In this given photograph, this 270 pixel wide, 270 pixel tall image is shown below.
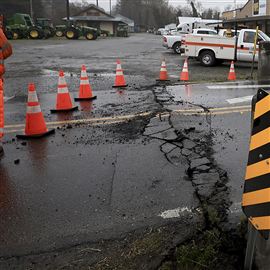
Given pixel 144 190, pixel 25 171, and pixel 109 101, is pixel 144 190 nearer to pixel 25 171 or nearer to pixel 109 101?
pixel 25 171

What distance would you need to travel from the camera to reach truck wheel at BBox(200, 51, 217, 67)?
712 inches

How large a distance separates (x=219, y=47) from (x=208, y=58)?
0.73 metres

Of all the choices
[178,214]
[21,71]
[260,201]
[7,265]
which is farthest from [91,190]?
[21,71]

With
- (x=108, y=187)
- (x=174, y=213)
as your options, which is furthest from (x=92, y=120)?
(x=174, y=213)

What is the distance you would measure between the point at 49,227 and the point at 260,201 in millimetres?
1915

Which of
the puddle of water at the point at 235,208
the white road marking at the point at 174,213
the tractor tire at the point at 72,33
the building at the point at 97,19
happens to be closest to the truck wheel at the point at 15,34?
the tractor tire at the point at 72,33

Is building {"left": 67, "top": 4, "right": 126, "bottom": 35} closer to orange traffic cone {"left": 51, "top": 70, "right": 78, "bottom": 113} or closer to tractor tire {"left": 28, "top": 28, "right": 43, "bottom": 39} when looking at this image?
tractor tire {"left": 28, "top": 28, "right": 43, "bottom": 39}

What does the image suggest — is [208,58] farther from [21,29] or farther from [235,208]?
[21,29]

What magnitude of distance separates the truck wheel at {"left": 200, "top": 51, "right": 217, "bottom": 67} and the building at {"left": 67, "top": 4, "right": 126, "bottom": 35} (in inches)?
2873

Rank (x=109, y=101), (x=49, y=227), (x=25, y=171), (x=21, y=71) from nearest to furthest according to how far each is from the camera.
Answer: (x=49, y=227) → (x=25, y=171) → (x=109, y=101) → (x=21, y=71)

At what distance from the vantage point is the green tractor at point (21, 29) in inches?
1835

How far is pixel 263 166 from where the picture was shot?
2385 millimetres

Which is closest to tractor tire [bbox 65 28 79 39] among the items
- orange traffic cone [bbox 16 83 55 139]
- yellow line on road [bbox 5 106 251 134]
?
yellow line on road [bbox 5 106 251 134]

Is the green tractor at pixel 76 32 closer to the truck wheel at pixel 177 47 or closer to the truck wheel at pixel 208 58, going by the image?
the truck wheel at pixel 177 47
